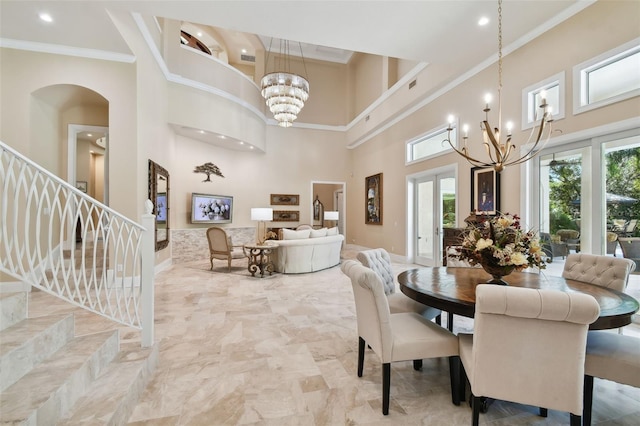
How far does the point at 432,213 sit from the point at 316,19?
15.6 ft

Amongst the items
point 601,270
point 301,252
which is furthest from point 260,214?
point 601,270

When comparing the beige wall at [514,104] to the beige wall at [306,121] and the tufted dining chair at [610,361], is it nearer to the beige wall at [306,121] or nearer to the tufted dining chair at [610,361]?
the beige wall at [306,121]

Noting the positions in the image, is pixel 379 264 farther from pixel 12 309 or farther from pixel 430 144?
pixel 430 144

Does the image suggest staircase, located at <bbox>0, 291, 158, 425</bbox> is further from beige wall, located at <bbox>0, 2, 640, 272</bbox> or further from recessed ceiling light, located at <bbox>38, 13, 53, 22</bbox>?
recessed ceiling light, located at <bbox>38, 13, 53, 22</bbox>

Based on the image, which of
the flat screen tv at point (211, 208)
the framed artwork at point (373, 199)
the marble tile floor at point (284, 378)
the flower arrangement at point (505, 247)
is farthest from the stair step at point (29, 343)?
the framed artwork at point (373, 199)

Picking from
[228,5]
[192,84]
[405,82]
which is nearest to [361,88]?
[405,82]

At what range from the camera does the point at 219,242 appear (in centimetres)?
656

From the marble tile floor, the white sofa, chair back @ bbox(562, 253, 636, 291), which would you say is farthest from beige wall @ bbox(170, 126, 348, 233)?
chair back @ bbox(562, 253, 636, 291)

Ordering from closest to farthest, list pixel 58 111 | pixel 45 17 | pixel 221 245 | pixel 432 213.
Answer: pixel 45 17, pixel 58 111, pixel 221 245, pixel 432 213

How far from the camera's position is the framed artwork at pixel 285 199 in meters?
9.90

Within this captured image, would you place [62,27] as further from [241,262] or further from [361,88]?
[361,88]

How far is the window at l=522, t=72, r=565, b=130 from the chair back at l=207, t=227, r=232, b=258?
587 cm

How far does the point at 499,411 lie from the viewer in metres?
1.91

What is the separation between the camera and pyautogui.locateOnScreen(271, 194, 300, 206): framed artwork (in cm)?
990
